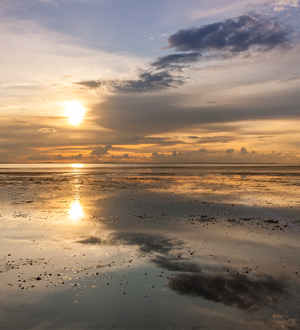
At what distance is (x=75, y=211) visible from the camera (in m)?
29.3

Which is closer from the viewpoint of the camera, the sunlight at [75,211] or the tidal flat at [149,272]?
the tidal flat at [149,272]

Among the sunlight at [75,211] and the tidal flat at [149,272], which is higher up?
the sunlight at [75,211]

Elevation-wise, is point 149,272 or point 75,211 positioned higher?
point 75,211

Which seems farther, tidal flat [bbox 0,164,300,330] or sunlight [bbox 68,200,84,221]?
sunlight [bbox 68,200,84,221]

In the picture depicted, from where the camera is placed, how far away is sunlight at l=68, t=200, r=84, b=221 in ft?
86.2

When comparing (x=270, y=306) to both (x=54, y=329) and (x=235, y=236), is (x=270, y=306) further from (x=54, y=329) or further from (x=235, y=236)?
(x=235, y=236)

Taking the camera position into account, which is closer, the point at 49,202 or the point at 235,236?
the point at 235,236

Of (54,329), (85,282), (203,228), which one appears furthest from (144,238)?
(54,329)

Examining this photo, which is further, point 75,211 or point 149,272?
point 75,211

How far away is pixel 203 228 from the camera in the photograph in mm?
22094

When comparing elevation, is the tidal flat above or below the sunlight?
below

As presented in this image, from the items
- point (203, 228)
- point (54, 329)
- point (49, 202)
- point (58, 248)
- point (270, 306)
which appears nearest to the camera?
point (54, 329)

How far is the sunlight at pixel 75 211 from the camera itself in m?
26.3

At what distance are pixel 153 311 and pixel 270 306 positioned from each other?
4582 mm
